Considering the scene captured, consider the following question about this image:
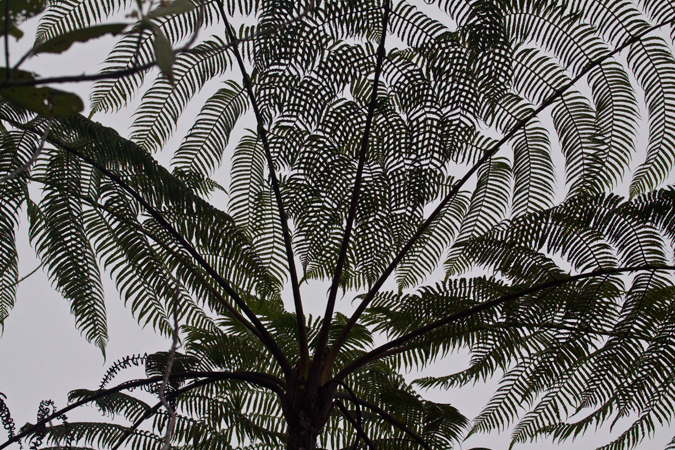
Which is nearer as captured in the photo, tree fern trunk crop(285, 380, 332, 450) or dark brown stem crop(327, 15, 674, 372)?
tree fern trunk crop(285, 380, 332, 450)

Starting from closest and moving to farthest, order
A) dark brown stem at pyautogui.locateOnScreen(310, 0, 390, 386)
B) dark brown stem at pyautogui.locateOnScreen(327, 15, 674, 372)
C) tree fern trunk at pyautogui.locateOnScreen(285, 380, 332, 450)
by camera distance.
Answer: tree fern trunk at pyautogui.locateOnScreen(285, 380, 332, 450) < dark brown stem at pyautogui.locateOnScreen(310, 0, 390, 386) < dark brown stem at pyautogui.locateOnScreen(327, 15, 674, 372)

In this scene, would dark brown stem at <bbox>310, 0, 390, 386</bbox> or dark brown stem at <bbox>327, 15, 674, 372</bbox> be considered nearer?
dark brown stem at <bbox>310, 0, 390, 386</bbox>

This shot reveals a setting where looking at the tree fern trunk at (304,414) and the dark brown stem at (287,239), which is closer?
the tree fern trunk at (304,414)

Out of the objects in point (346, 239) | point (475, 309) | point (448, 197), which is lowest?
point (475, 309)

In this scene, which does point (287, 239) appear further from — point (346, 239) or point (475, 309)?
point (475, 309)

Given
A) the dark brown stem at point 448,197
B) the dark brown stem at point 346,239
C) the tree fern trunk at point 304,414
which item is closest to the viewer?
the tree fern trunk at point 304,414

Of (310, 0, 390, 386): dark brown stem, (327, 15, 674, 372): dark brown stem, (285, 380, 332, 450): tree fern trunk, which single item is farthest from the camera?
(327, 15, 674, 372): dark brown stem

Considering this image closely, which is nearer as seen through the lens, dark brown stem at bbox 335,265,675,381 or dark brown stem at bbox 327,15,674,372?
dark brown stem at bbox 335,265,675,381

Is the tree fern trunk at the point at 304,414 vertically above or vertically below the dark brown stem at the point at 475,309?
below

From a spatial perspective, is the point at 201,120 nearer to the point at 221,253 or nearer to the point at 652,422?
the point at 221,253

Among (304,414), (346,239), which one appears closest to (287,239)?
(346,239)

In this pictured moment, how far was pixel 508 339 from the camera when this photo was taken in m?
1.75

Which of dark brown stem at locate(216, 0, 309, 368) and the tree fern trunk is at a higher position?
dark brown stem at locate(216, 0, 309, 368)

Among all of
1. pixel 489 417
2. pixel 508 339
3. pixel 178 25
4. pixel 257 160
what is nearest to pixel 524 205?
pixel 508 339
